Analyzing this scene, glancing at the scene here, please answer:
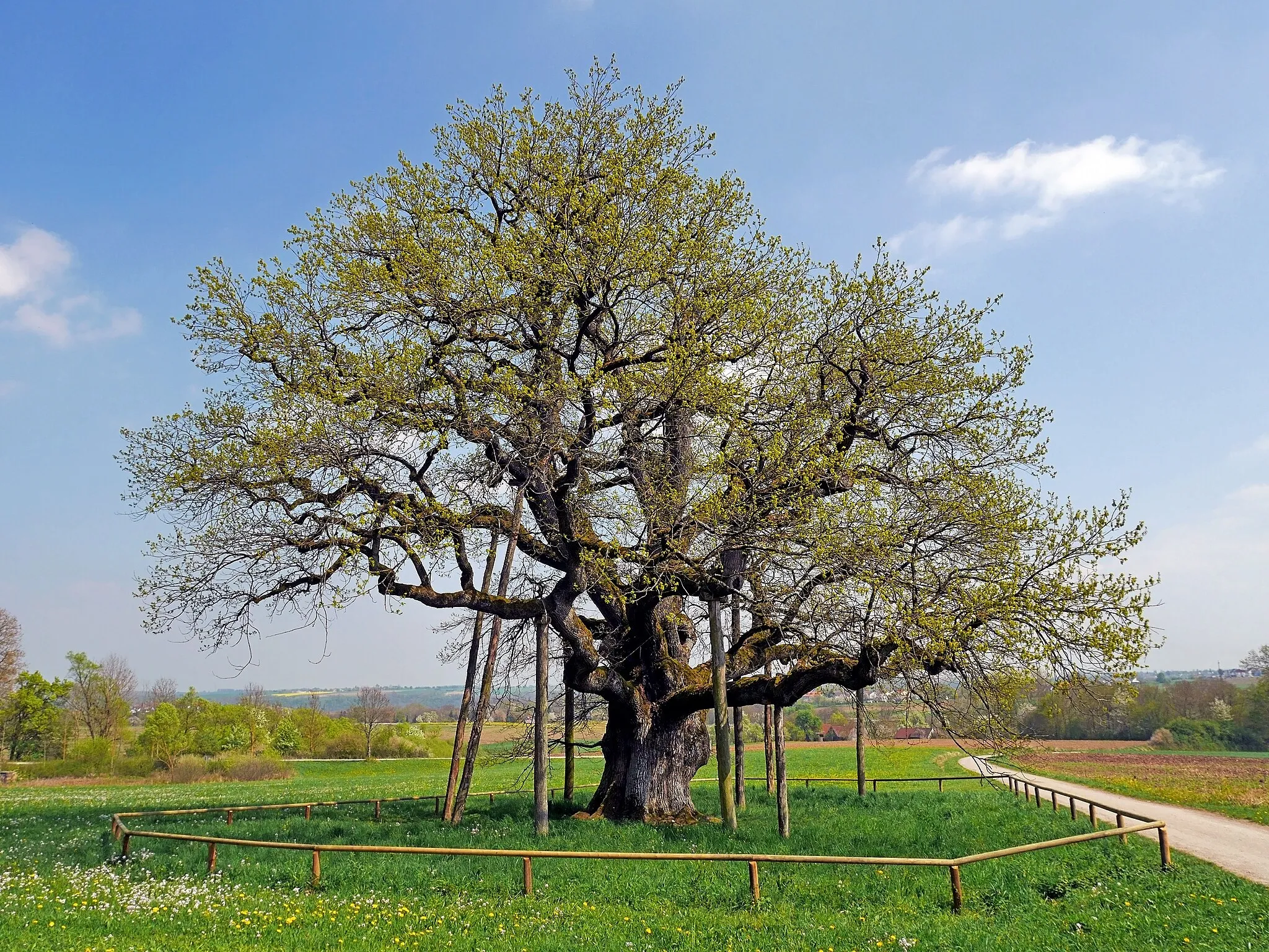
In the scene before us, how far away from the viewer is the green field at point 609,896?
27.1 feet

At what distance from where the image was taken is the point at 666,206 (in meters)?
16.0


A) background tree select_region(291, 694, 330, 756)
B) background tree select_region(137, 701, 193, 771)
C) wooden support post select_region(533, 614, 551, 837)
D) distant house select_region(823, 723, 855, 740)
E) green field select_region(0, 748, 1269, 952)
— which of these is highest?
Result: wooden support post select_region(533, 614, 551, 837)

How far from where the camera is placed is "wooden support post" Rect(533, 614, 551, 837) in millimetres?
15234

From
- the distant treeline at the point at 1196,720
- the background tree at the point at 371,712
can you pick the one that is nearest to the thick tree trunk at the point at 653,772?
the distant treeline at the point at 1196,720

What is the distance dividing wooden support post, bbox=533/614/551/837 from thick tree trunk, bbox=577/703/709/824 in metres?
1.74

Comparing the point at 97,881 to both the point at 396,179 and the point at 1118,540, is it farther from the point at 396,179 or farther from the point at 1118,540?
the point at 1118,540

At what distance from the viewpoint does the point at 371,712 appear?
211 ft

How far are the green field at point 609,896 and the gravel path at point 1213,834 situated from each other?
1.18 meters

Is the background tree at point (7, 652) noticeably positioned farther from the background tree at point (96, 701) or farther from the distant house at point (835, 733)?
the distant house at point (835, 733)

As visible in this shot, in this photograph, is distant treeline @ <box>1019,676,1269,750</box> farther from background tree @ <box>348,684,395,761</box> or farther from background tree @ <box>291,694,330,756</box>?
background tree @ <box>291,694,330,756</box>

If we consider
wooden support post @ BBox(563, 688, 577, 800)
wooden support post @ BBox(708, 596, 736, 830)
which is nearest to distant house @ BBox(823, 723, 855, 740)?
wooden support post @ BBox(563, 688, 577, 800)

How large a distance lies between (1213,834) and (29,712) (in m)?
64.5

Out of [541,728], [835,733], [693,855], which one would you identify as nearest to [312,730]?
[835,733]

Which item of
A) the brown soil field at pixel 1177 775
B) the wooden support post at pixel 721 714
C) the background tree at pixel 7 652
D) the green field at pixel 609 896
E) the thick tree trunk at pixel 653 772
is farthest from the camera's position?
the background tree at pixel 7 652
